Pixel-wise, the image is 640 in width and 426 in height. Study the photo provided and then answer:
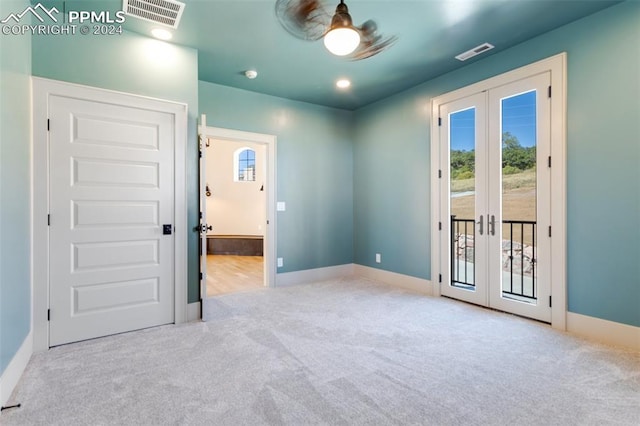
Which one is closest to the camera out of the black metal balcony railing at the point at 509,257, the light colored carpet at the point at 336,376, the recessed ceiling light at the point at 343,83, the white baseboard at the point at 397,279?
the light colored carpet at the point at 336,376

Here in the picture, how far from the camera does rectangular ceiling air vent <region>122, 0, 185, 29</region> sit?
2.61 metres

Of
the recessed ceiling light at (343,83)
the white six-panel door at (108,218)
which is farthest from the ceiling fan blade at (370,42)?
the white six-panel door at (108,218)

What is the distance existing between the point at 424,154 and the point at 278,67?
2.24 metres

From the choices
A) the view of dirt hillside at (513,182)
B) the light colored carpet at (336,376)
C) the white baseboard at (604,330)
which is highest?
the view of dirt hillside at (513,182)

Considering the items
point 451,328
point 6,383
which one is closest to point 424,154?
point 451,328

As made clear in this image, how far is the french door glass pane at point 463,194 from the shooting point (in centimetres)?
385

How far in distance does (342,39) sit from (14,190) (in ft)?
8.36

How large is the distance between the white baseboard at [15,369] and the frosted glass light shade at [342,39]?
3043 millimetres

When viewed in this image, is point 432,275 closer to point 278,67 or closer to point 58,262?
point 278,67

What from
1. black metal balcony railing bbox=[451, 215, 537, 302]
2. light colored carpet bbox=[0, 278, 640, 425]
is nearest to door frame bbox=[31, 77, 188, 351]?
light colored carpet bbox=[0, 278, 640, 425]

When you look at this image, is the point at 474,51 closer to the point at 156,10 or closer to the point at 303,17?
the point at 303,17

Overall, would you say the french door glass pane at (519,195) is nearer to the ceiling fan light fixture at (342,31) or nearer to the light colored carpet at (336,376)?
the light colored carpet at (336,376)

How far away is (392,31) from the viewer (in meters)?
3.05

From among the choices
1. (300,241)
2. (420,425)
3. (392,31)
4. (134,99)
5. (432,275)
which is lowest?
(420,425)
